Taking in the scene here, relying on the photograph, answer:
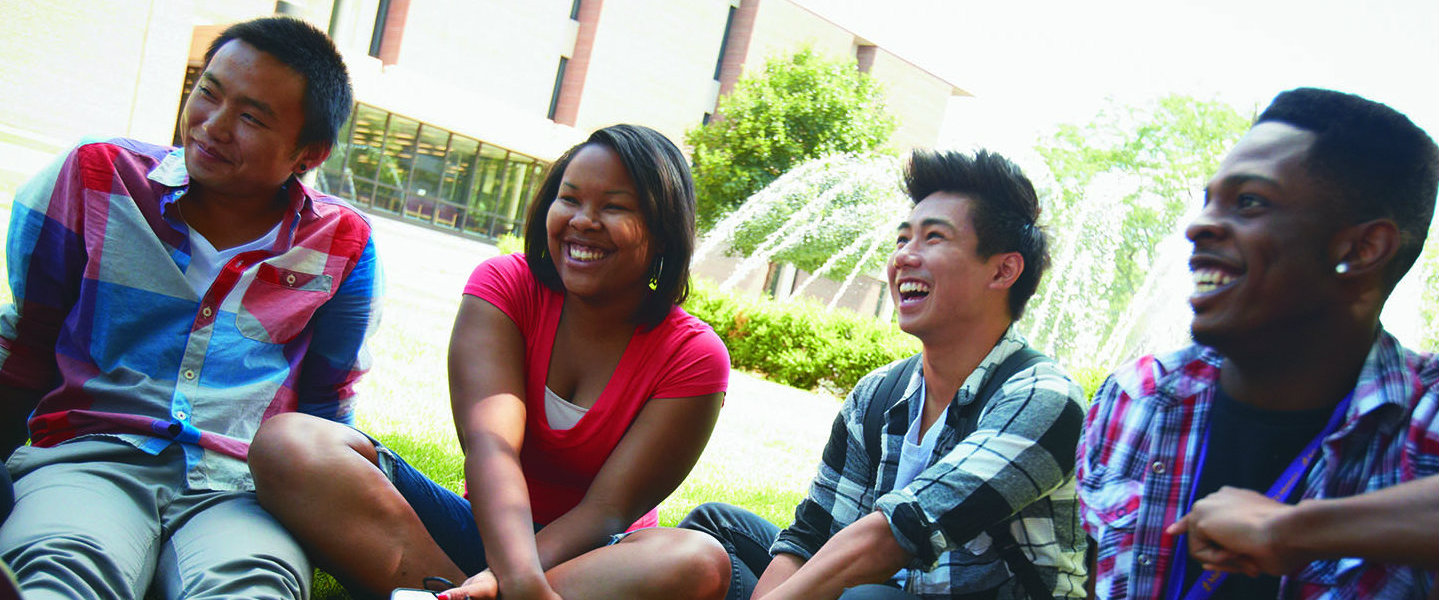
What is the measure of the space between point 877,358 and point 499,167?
64.0 feet

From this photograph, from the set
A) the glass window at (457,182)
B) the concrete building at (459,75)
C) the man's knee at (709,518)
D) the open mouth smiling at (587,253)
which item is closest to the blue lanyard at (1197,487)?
the man's knee at (709,518)

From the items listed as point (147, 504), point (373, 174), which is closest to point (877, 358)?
point (147, 504)

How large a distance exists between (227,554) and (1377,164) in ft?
7.77

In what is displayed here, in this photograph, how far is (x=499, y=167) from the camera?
29.0 metres

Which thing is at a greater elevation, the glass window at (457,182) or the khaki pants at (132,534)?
the khaki pants at (132,534)

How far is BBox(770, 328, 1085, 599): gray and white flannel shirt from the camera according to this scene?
2.25 meters

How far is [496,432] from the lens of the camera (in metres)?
2.65

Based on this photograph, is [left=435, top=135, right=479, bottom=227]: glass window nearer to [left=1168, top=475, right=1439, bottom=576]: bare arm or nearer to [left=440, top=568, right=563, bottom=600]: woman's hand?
[left=440, top=568, right=563, bottom=600]: woman's hand

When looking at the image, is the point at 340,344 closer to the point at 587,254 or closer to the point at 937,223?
the point at 587,254

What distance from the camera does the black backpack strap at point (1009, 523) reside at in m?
2.37

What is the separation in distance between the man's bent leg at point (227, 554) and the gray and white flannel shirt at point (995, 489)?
1.32 m

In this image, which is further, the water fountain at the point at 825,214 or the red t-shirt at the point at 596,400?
the water fountain at the point at 825,214

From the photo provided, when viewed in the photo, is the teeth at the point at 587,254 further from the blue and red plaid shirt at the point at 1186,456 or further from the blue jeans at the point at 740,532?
the blue and red plaid shirt at the point at 1186,456

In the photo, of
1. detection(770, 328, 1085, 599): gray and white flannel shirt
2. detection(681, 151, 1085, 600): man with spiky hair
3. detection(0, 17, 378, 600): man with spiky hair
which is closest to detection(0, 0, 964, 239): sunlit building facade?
detection(0, 17, 378, 600): man with spiky hair
